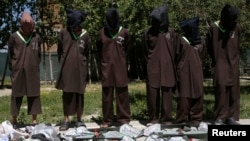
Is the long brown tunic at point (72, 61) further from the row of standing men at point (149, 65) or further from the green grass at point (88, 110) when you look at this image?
the green grass at point (88, 110)

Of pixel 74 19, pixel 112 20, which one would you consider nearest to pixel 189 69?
pixel 112 20

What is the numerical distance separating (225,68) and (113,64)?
6.42 ft

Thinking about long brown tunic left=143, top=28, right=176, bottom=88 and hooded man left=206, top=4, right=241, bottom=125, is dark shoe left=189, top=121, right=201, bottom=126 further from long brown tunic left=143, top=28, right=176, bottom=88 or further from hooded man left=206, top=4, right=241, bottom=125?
long brown tunic left=143, top=28, right=176, bottom=88

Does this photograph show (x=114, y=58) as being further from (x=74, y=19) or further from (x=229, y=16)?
(x=229, y=16)

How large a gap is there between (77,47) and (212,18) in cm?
774

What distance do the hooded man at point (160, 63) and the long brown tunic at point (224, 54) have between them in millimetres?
710

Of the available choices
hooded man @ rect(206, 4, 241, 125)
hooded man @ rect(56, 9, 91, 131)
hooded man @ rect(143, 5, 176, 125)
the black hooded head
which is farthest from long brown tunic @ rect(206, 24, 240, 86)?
hooded man @ rect(56, 9, 91, 131)

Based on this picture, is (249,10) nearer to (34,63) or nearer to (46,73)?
(34,63)

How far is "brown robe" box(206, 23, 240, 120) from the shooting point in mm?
7637

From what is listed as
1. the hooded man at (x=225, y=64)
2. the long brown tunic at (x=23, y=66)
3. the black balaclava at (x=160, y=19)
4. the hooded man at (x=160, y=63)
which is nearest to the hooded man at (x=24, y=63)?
the long brown tunic at (x=23, y=66)

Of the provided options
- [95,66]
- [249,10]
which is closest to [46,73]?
[95,66]

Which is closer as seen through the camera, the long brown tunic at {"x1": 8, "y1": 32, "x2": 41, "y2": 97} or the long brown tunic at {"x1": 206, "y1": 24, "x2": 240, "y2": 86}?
the long brown tunic at {"x1": 8, "y1": 32, "x2": 41, "y2": 97}

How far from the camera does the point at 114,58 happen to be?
7.54 m

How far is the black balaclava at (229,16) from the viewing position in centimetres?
747
